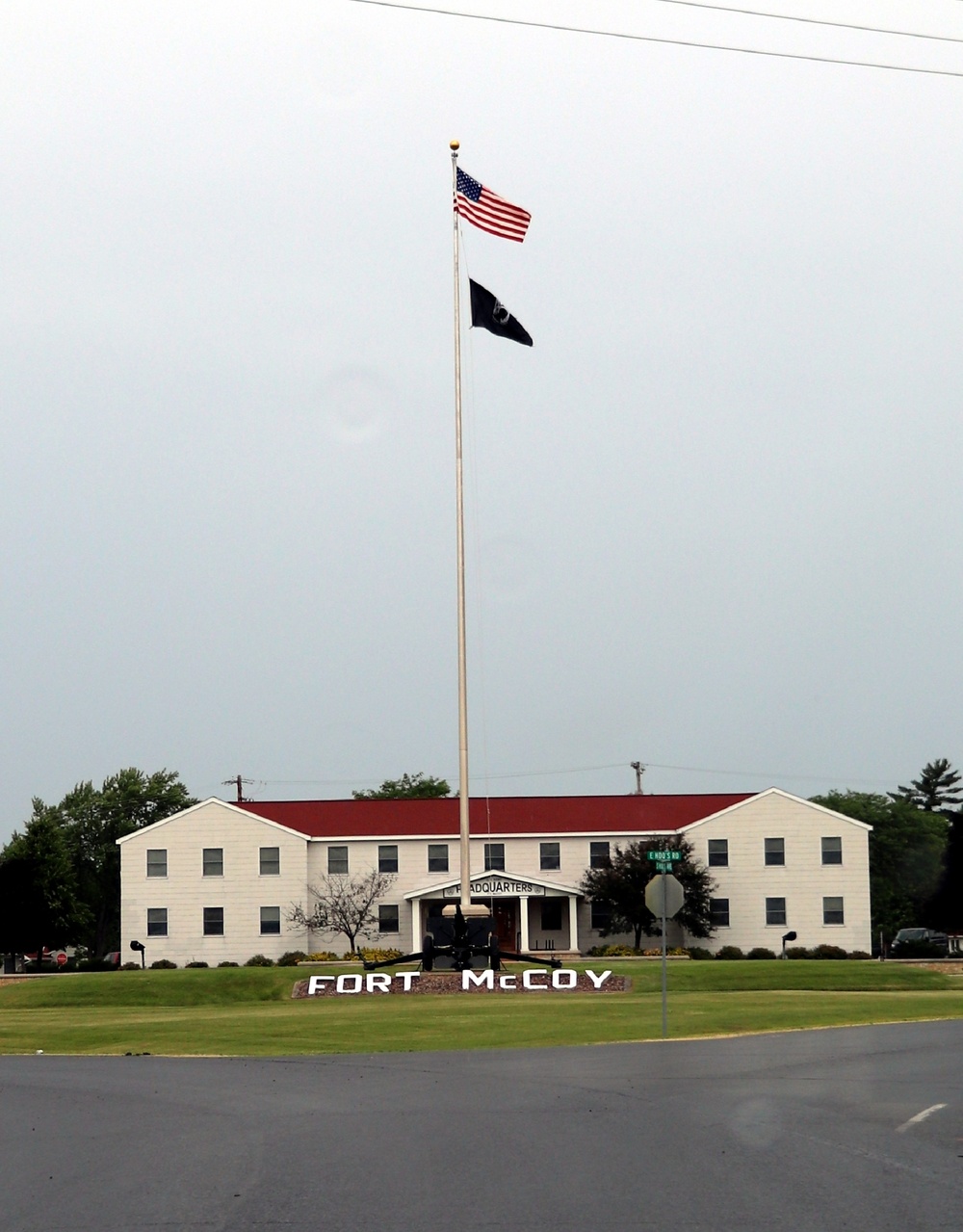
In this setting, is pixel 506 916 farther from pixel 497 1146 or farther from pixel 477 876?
pixel 497 1146

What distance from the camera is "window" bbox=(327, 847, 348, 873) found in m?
67.2

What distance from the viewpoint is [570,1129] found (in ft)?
41.9

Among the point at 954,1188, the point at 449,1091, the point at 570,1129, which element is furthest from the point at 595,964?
the point at 954,1188

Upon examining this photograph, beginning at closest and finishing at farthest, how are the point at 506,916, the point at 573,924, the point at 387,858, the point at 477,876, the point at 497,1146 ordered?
1. the point at 497,1146
2. the point at 573,924
3. the point at 477,876
4. the point at 506,916
5. the point at 387,858

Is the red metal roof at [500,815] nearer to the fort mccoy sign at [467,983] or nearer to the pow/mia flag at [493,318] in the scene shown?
the fort mccoy sign at [467,983]

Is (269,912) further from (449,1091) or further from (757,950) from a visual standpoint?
(449,1091)

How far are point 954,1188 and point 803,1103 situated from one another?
4.56m

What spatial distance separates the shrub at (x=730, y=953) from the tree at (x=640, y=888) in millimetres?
976

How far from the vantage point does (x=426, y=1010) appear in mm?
31062

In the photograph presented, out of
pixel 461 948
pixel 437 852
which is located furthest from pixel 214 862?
pixel 461 948

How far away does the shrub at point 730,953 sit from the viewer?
6338cm

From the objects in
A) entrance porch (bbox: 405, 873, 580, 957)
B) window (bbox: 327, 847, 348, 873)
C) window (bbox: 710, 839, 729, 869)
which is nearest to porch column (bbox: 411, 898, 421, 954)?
entrance porch (bbox: 405, 873, 580, 957)

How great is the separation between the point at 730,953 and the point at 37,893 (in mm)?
35002

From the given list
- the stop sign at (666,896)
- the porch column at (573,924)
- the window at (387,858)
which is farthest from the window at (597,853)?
the stop sign at (666,896)
